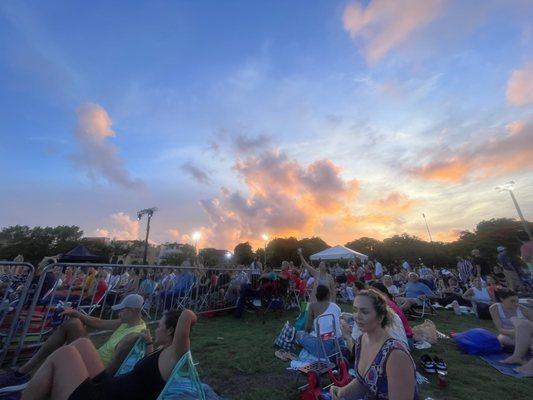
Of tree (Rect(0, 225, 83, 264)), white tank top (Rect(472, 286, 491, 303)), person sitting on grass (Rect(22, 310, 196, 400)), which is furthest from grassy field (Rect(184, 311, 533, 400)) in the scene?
tree (Rect(0, 225, 83, 264))

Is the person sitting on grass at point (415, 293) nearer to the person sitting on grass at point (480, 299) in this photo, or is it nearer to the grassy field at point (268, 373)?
the person sitting on grass at point (480, 299)

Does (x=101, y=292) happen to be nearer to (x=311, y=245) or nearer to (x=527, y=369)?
(x=527, y=369)

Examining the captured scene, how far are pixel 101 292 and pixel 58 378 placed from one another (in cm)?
541

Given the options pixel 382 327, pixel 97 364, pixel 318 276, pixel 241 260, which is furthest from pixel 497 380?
pixel 241 260

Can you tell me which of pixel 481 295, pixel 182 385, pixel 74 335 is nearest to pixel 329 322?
pixel 182 385

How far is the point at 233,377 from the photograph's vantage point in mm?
4414

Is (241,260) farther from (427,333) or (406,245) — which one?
(427,333)

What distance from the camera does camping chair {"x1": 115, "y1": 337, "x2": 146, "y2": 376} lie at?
10.1 feet

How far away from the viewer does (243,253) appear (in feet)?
251

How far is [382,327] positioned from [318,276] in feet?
23.7

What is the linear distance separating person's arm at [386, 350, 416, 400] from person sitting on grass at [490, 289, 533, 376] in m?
4.72

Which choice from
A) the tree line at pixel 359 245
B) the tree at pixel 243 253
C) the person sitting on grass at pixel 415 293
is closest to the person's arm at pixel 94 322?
the person sitting on grass at pixel 415 293

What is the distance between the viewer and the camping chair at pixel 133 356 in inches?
121

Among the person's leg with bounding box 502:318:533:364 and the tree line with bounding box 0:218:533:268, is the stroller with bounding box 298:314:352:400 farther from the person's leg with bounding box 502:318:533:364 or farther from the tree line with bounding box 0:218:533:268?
the tree line with bounding box 0:218:533:268
